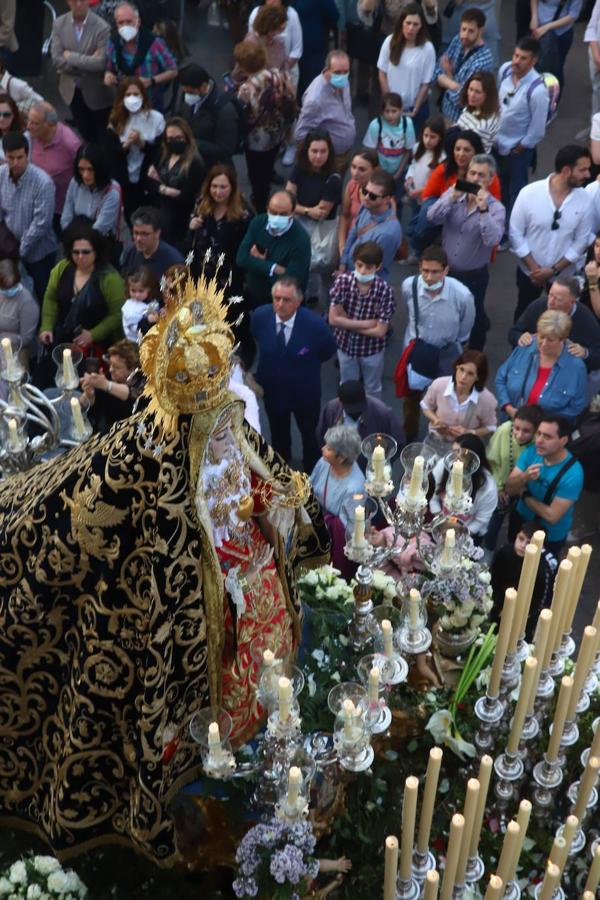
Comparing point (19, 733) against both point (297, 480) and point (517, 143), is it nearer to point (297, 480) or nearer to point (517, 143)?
point (297, 480)

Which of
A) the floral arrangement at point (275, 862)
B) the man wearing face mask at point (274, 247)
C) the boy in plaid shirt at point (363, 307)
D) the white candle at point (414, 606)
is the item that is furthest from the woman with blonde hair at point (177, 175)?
the floral arrangement at point (275, 862)

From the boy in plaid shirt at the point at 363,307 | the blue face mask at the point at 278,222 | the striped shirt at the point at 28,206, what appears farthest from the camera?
the striped shirt at the point at 28,206

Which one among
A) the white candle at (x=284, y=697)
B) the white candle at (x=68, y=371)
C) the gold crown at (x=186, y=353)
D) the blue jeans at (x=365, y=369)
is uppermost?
the gold crown at (x=186, y=353)

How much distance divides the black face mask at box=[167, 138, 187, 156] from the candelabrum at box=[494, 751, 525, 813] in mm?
6258

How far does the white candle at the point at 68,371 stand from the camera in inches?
228

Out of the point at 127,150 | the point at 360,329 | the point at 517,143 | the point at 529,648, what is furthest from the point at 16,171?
the point at 529,648

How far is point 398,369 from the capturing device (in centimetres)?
910

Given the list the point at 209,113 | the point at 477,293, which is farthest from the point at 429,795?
the point at 209,113

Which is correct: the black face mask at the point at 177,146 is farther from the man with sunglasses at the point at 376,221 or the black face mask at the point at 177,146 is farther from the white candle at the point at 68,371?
the white candle at the point at 68,371

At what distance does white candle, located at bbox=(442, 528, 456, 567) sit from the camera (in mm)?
5008

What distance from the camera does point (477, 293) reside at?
991cm

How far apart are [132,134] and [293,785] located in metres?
7.18

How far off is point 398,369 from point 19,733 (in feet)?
14.6

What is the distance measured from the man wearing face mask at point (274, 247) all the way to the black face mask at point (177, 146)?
1.04 meters
